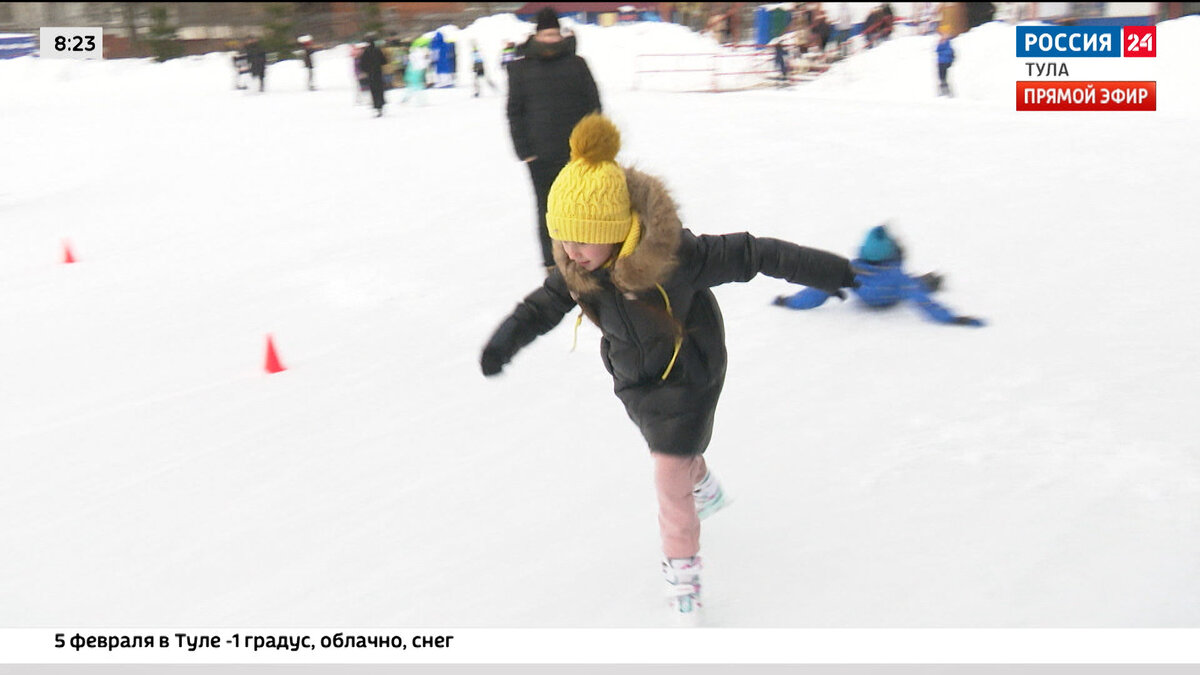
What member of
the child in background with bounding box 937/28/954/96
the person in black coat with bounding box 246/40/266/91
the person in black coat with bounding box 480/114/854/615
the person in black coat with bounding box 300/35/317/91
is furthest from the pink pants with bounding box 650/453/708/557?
the person in black coat with bounding box 300/35/317/91

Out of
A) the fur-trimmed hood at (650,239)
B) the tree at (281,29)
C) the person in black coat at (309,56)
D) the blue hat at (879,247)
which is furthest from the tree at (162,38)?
the fur-trimmed hood at (650,239)

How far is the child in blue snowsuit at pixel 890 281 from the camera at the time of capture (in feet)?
16.1

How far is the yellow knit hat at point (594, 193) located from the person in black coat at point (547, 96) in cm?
304

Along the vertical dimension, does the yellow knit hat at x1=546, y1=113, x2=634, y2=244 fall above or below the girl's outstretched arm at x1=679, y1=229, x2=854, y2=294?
above

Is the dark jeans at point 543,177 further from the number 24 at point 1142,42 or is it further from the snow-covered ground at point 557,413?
the number 24 at point 1142,42

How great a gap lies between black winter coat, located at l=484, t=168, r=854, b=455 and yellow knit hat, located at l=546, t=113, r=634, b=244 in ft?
0.16

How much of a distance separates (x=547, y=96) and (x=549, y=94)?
0.6 inches

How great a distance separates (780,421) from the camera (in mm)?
3916

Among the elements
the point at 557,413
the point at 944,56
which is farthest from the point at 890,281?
the point at 944,56

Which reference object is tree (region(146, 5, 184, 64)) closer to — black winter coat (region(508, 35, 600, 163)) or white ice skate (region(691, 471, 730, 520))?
black winter coat (region(508, 35, 600, 163))

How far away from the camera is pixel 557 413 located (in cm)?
413

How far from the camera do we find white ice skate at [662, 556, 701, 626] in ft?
8.54

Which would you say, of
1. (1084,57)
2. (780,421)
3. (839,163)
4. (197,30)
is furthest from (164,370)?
(197,30)

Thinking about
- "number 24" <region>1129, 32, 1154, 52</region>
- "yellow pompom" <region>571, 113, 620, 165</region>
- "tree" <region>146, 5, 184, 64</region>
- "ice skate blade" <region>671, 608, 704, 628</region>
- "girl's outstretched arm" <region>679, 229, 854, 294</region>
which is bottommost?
"ice skate blade" <region>671, 608, 704, 628</region>
